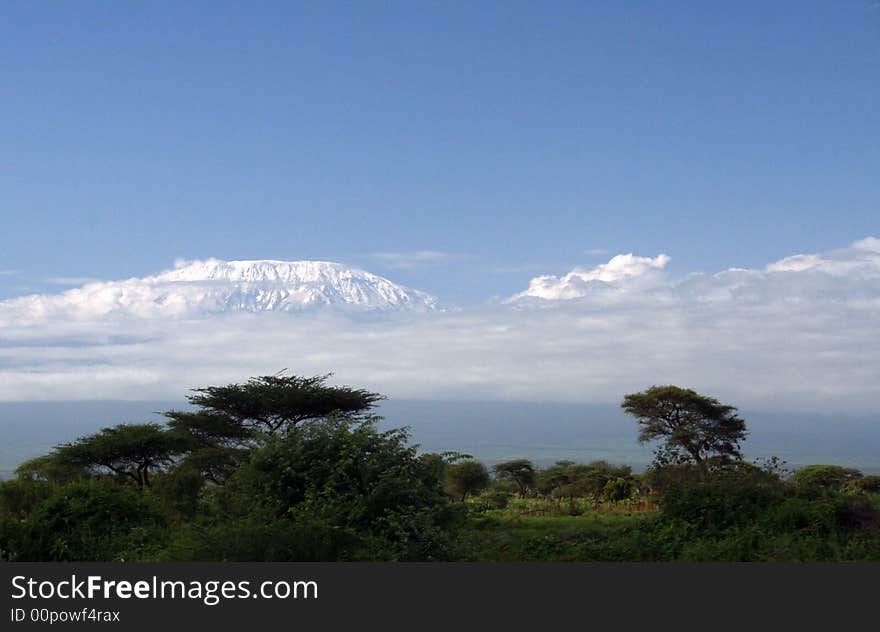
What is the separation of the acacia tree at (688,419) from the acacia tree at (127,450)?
20.4 meters

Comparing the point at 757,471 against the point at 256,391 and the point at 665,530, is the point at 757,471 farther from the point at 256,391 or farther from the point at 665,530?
the point at 256,391

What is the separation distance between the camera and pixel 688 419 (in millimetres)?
41156

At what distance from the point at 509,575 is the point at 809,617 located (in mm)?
3816

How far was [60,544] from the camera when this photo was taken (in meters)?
17.4

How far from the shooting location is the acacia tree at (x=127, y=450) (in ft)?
100

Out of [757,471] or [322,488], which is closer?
[322,488]

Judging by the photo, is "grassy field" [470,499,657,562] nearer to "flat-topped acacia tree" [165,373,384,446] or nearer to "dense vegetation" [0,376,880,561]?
"dense vegetation" [0,376,880,561]

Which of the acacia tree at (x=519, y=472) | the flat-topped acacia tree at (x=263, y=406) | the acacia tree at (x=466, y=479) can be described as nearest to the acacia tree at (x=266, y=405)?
the flat-topped acacia tree at (x=263, y=406)

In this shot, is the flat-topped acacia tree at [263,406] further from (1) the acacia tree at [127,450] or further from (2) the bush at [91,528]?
(2) the bush at [91,528]

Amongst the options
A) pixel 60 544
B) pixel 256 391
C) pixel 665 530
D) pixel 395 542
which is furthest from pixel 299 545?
pixel 256 391

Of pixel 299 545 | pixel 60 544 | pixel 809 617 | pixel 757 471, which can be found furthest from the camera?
pixel 757 471

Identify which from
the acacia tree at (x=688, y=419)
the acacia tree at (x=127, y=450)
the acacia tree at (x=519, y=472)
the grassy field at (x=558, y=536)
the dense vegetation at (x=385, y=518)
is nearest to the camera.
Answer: the dense vegetation at (x=385, y=518)

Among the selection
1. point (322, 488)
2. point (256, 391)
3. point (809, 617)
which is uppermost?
point (256, 391)

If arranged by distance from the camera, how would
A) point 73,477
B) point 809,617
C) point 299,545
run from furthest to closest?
point 73,477 → point 299,545 → point 809,617
